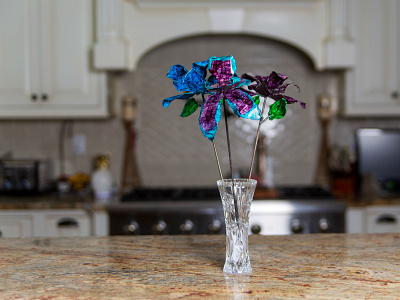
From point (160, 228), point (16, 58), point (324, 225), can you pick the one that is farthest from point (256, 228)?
point (16, 58)

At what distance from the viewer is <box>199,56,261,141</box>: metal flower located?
3.09 feet

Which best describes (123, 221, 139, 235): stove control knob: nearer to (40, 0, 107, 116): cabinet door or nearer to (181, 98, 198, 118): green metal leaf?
(40, 0, 107, 116): cabinet door

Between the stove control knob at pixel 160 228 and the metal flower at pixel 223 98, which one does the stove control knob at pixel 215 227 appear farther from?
the metal flower at pixel 223 98

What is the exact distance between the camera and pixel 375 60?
9.29 feet

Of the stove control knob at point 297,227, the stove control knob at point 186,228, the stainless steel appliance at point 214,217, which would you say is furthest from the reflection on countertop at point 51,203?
the stove control knob at point 297,227

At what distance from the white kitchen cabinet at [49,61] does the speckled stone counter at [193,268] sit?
1.54m

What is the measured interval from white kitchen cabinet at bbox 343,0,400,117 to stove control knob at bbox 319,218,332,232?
0.79 m

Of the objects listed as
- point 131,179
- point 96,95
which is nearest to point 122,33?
point 96,95

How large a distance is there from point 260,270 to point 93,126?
233cm

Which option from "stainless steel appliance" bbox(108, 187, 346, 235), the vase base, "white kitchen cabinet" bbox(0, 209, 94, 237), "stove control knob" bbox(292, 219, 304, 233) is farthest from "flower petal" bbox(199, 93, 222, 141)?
"white kitchen cabinet" bbox(0, 209, 94, 237)

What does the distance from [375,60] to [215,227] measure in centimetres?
149

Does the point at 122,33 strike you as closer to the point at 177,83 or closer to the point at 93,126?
the point at 93,126

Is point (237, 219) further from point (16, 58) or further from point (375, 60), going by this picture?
point (16, 58)

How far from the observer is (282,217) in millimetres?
2479
